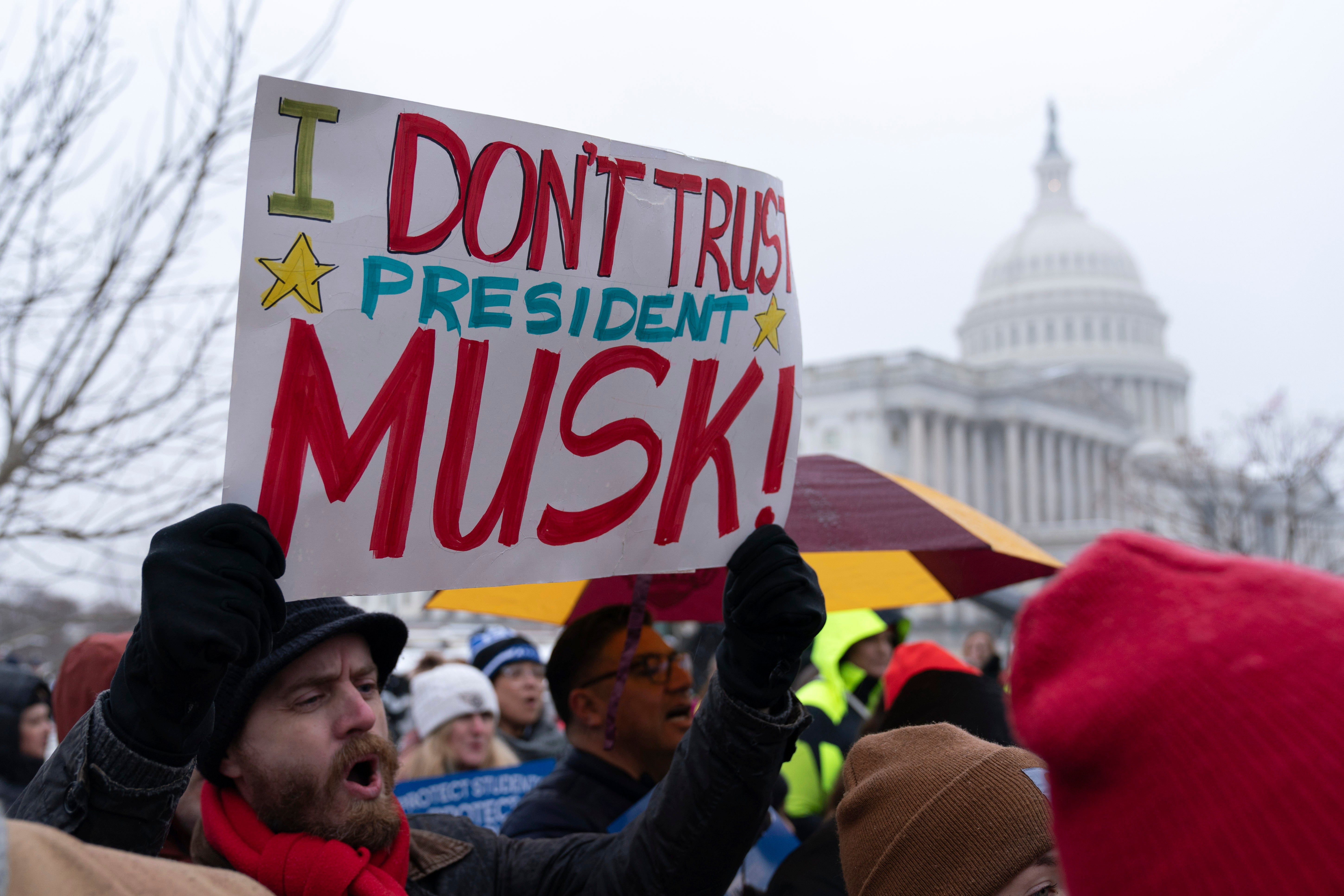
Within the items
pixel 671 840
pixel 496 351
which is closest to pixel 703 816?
pixel 671 840

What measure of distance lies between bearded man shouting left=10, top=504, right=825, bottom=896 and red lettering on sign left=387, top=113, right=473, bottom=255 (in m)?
0.53

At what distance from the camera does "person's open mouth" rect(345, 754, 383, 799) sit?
1907mm

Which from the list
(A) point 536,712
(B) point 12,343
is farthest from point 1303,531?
(B) point 12,343

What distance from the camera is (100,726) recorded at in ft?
5.05

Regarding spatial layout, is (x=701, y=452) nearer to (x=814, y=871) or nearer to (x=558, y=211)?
(x=558, y=211)

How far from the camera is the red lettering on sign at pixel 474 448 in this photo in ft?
6.29

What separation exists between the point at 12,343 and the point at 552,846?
3.97 m

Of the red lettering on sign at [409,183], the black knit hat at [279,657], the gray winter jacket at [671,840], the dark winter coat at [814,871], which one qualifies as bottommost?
the dark winter coat at [814,871]

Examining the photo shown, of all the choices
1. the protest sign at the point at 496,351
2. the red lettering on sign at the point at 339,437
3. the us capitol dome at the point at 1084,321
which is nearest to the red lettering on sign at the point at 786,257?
the protest sign at the point at 496,351

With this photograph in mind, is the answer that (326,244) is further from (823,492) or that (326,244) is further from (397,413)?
(823,492)

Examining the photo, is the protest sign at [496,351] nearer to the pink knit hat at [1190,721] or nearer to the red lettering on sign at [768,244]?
the red lettering on sign at [768,244]

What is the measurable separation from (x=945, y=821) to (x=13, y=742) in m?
3.64

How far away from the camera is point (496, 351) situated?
1947mm

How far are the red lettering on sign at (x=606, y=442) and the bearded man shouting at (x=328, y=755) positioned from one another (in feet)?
0.78
